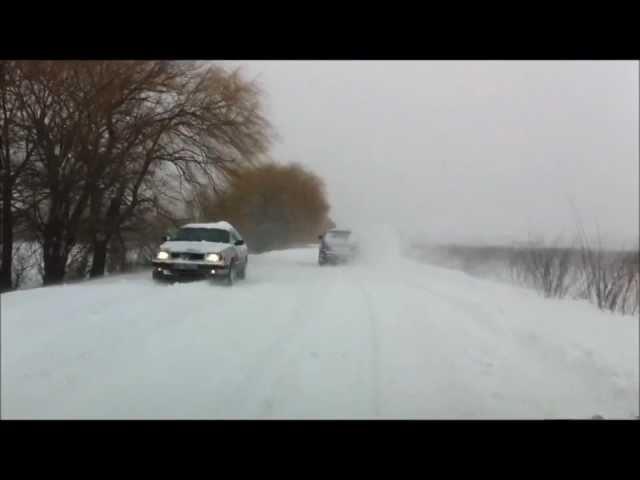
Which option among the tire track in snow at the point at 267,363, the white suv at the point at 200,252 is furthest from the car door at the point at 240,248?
the tire track in snow at the point at 267,363

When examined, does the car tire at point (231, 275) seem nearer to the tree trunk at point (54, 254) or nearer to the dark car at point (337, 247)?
the dark car at point (337, 247)

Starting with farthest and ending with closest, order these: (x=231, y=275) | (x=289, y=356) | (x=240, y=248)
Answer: (x=231, y=275) → (x=240, y=248) → (x=289, y=356)

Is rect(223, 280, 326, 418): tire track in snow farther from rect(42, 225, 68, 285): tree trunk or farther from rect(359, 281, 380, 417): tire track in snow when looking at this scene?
rect(42, 225, 68, 285): tree trunk

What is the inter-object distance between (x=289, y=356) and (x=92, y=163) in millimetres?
2095

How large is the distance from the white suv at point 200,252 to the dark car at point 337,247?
47.3 inches

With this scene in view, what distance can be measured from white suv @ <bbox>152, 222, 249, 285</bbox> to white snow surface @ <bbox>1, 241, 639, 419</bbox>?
0.13 m

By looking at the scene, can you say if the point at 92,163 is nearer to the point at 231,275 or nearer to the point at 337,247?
the point at 231,275

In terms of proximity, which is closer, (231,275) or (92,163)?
(92,163)

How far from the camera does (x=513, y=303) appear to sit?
15.0 feet

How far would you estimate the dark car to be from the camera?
486 centimetres

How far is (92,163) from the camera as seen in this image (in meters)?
3.55

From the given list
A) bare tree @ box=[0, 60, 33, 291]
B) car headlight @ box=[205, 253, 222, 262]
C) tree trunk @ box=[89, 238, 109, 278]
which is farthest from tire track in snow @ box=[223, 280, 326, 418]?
bare tree @ box=[0, 60, 33, 291]

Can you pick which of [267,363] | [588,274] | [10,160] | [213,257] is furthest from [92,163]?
[588,274]
